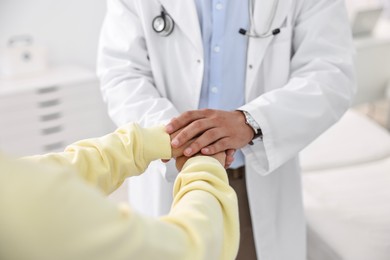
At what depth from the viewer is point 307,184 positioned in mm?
2082

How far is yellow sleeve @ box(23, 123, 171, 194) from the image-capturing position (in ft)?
2.91

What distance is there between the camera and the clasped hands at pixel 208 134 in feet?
3.36

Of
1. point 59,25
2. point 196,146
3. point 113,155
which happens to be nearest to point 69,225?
point 113,155

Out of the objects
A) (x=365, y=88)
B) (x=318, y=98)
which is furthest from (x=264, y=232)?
(x=365, y=88)

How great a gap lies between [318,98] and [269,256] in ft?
1.73

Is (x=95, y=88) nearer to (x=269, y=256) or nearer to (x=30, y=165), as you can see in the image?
(x=269, y=256)

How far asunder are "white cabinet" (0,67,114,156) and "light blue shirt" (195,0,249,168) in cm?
168

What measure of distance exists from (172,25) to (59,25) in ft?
6.85

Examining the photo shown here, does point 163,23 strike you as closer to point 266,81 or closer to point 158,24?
point 158,24

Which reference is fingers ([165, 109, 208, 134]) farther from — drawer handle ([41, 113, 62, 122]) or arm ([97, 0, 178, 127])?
drawer handle ([41, 113, 62, 122])

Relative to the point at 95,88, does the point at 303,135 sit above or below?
above

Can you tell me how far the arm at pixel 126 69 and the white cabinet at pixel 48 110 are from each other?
145 cm

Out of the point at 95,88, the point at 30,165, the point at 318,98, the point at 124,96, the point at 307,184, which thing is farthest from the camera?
the point at 95,88

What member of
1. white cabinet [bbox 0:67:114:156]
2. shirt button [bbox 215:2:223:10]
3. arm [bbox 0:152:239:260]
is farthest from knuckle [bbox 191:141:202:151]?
white cabinet [bbox 0:67:114:156]
